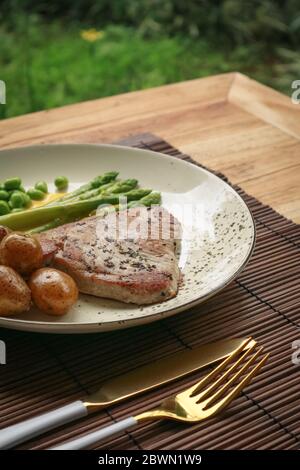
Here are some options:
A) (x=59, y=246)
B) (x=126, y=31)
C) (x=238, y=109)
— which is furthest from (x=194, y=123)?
(x=126, y=31)

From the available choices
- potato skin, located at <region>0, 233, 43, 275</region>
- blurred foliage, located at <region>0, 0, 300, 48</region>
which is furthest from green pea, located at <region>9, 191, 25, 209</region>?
blurred foliage, located at <region>0, 0, 300, 48</region>

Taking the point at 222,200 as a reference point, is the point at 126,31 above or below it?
below

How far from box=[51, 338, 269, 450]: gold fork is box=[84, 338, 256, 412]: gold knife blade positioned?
70 mm

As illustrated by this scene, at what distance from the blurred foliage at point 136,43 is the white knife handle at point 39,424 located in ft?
17.7

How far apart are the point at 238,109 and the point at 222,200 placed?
1.33m

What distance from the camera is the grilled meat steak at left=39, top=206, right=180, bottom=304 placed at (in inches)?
88.0

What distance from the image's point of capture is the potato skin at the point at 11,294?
207 centimetres

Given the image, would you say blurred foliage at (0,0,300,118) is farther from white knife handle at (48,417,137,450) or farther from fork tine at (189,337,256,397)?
white knife handle at (48,417,137,450)

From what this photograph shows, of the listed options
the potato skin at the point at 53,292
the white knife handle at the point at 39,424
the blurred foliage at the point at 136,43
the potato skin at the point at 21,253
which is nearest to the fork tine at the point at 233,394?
the white knife handle at the point at 39,424

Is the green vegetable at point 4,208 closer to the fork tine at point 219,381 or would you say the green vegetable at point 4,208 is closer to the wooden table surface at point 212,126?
the wooden table surface at point 212,126

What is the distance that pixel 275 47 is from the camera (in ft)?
27.0

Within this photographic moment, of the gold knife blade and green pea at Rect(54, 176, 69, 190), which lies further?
green pea at Rect(54, 176, 69, 190)

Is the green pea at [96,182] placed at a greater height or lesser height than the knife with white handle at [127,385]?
greater
